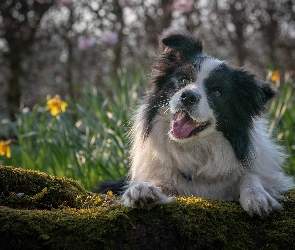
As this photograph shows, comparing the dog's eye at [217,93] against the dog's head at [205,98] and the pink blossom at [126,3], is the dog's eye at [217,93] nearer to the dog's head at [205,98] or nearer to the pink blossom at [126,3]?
the dog's head at [205,98]

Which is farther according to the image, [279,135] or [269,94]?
[279,135]

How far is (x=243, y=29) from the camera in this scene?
11.5 m

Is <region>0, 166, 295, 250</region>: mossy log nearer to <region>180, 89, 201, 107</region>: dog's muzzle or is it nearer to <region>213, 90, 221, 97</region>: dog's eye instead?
<region>180, 89, 201, 107</region>: dog's muzzle

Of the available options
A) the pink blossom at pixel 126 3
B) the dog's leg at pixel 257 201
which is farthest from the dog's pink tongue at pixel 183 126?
the pink blossom at pixel 126 3

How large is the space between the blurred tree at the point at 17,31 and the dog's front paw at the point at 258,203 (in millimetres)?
8638

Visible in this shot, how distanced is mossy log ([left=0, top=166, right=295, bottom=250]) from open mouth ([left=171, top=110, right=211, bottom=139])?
631mm

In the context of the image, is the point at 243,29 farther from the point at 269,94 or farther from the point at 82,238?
the point at 82,238

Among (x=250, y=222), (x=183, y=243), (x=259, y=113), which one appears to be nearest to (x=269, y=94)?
(x=259, y=113)

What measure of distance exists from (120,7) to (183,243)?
9.42 metres

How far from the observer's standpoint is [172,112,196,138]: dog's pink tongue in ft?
10.0

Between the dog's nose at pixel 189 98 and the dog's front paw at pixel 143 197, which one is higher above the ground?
the dog's nose at pixel 189 98

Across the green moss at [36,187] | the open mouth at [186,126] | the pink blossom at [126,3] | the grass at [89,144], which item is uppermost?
the pink blossom at [126,3]

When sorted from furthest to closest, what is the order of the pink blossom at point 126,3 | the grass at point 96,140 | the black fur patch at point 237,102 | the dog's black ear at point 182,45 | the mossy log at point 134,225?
the pink blossom at point 126,3
the grass at point 96,140
the dog's black ear at point 182,45
the black fur patch at point 237,102
the mossy log at point 134,225

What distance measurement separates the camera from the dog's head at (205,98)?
3.05 metres
